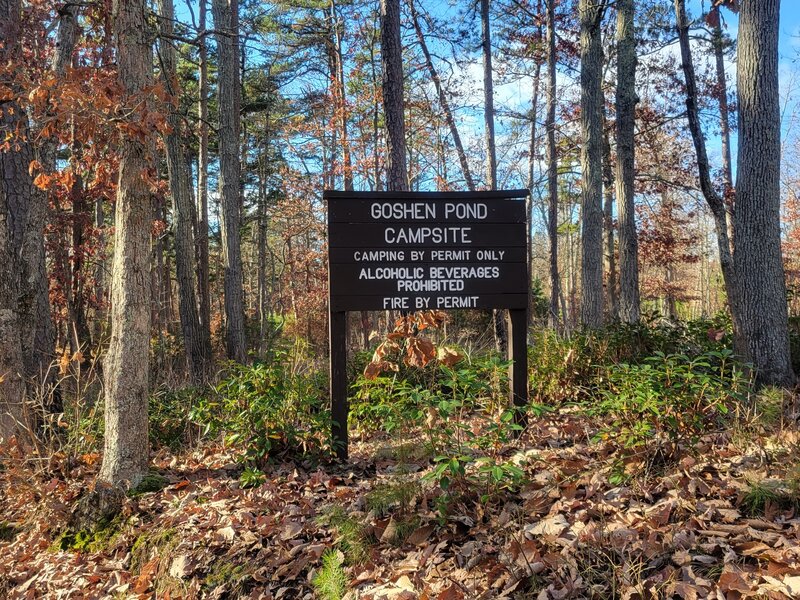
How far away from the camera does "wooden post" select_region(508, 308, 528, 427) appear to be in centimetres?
557

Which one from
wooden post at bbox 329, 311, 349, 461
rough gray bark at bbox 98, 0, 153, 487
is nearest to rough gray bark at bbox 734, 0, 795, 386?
wooden post at bbox 329, 311, 349, 461

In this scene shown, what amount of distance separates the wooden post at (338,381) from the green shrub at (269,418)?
92mm

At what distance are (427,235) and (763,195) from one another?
3.68 meters

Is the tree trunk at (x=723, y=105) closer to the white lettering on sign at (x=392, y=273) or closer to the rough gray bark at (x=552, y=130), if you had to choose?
the rough gray bark at (x=552, y=130)

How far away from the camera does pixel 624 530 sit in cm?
316

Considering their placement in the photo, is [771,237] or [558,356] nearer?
[771,237]

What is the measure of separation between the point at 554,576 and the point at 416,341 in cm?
254

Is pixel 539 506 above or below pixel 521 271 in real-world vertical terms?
below

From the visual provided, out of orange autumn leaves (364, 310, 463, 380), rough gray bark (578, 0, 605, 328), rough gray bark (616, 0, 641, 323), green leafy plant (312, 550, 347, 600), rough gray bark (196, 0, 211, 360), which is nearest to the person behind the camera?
green leafy plant (312, 550, 347, 600)

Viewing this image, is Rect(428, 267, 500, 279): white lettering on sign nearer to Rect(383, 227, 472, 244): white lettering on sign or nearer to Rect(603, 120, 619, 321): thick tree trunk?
Rect(383, 227, 472, 244): white lettering on sign

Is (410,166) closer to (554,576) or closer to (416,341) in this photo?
(416,341)

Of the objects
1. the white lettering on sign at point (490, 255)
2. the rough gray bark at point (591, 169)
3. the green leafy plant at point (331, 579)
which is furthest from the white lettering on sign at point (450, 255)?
the rough gray bark at point (591, 169)

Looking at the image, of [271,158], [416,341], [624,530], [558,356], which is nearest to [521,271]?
[416,341]

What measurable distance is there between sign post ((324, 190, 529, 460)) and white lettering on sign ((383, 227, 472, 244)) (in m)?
0.01
